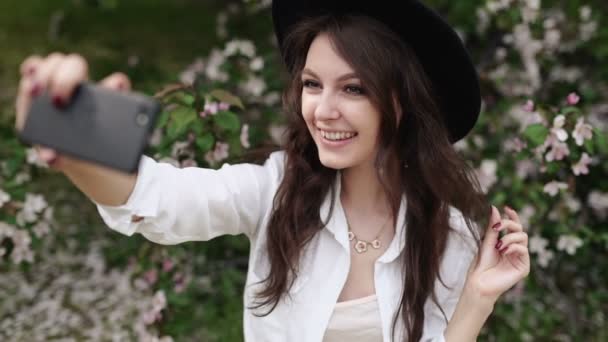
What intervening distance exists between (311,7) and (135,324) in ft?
6.86

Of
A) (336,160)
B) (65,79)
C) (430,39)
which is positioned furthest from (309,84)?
(65,79)

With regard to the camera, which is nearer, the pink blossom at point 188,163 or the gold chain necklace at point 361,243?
the gold chain necklace at point 361,243

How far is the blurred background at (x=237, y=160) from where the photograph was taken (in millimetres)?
2262

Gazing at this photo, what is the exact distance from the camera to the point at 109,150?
2.99 feet

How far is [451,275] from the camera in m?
1.87

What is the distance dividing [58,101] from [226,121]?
1.17 metres

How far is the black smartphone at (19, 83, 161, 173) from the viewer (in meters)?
0.91

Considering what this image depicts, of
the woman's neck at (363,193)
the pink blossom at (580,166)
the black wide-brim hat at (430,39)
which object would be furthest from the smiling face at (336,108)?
the pink blossom at (580,166)

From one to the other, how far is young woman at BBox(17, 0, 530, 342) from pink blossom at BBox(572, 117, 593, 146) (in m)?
0.47

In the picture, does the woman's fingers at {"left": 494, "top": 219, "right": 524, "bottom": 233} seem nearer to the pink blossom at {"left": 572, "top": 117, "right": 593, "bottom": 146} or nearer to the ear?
the ear

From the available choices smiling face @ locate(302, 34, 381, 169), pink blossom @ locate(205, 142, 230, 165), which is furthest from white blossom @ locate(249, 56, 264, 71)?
smiling face @ locate(302, 34, 381, 169)

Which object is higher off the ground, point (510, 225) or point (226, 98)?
point (226, 98)

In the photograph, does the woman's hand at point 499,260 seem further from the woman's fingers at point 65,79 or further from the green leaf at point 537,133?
the woman's fingers at point 65,79

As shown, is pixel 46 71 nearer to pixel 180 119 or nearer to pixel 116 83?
pixel 116 83
